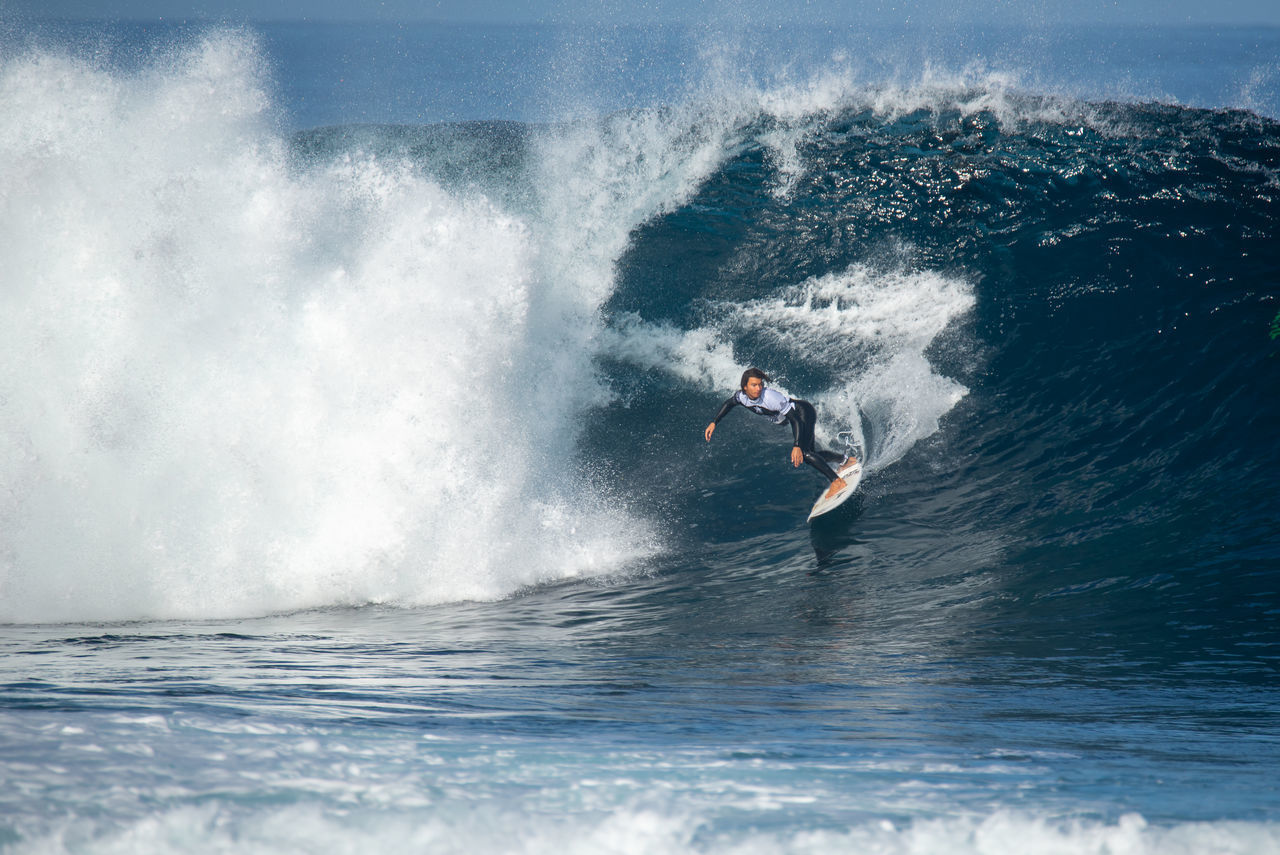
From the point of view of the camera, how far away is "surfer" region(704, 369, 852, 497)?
8516 mm

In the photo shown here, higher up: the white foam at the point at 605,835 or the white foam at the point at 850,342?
the white foam at the point at 850,342

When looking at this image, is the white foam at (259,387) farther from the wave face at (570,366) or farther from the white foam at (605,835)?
the white foam at (605,835)

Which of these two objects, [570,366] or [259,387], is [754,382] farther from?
[259,387]

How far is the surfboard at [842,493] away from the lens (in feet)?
28.7

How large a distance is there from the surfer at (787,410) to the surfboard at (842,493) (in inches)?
2.4

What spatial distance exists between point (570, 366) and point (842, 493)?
4355 millimetres

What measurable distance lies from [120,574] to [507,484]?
4.03m

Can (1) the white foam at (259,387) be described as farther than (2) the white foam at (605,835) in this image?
Yes

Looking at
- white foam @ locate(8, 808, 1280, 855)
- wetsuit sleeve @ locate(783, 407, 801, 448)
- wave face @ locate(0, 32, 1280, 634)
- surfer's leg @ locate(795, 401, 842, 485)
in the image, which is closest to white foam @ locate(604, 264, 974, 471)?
wave face @ locate(0, 32, 1280, 634)

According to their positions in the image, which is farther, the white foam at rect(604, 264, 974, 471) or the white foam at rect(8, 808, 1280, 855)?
the white foam at rect(604, 264, 974, 471)

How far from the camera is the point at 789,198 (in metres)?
13.3

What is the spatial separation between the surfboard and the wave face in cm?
31

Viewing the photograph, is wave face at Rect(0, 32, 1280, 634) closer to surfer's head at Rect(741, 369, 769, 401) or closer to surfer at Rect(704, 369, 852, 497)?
surfer at Rect(704, 369, 852, 497)

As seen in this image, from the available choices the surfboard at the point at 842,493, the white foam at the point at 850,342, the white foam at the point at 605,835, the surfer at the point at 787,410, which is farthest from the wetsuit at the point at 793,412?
the white foam at the point at 605,835
